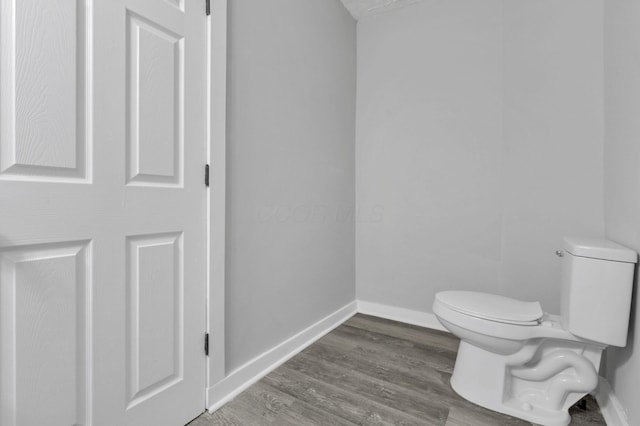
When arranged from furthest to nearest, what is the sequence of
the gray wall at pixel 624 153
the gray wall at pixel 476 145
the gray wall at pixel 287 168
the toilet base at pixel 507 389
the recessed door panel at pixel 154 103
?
the gray wall at pixel 476 145
the gray wall at pixel 287 168
the toilet base at pixel 507 389
the gray wall at pixel 624 153
the recessed door panel at pixel 154 103

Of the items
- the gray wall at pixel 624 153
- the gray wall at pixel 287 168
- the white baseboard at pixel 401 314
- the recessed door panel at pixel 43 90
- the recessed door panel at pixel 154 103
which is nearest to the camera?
the recessed door panel at pixel 43 90

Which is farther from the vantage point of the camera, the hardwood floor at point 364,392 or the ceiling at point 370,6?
the ceiling at point 370,6

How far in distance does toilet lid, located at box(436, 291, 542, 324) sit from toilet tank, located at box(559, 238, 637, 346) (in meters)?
0.15

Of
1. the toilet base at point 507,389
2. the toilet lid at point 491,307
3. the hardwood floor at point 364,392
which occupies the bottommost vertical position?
the hardwood floor at point 364,392

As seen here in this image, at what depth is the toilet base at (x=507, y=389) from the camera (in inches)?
53.2

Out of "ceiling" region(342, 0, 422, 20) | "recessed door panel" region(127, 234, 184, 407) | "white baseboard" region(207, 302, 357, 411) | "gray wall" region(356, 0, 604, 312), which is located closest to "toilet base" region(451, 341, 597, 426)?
"gray wall" region(356, 0, 604, 312)

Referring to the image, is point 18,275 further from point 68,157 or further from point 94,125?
point 94,125

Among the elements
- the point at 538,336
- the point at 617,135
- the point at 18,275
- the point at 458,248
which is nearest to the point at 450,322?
the point at 538,336

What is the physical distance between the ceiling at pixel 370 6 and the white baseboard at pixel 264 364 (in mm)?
2374

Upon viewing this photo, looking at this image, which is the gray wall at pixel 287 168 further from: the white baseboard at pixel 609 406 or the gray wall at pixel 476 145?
the white baseboard at pixel 609 406

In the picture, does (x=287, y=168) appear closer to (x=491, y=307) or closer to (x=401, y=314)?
(x=491, y=307)

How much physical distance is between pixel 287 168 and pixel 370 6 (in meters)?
1.56

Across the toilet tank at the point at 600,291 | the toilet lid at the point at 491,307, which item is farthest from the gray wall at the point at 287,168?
the toilet tank at the point at 600,291

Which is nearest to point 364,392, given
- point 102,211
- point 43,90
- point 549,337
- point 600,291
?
point 549,337
